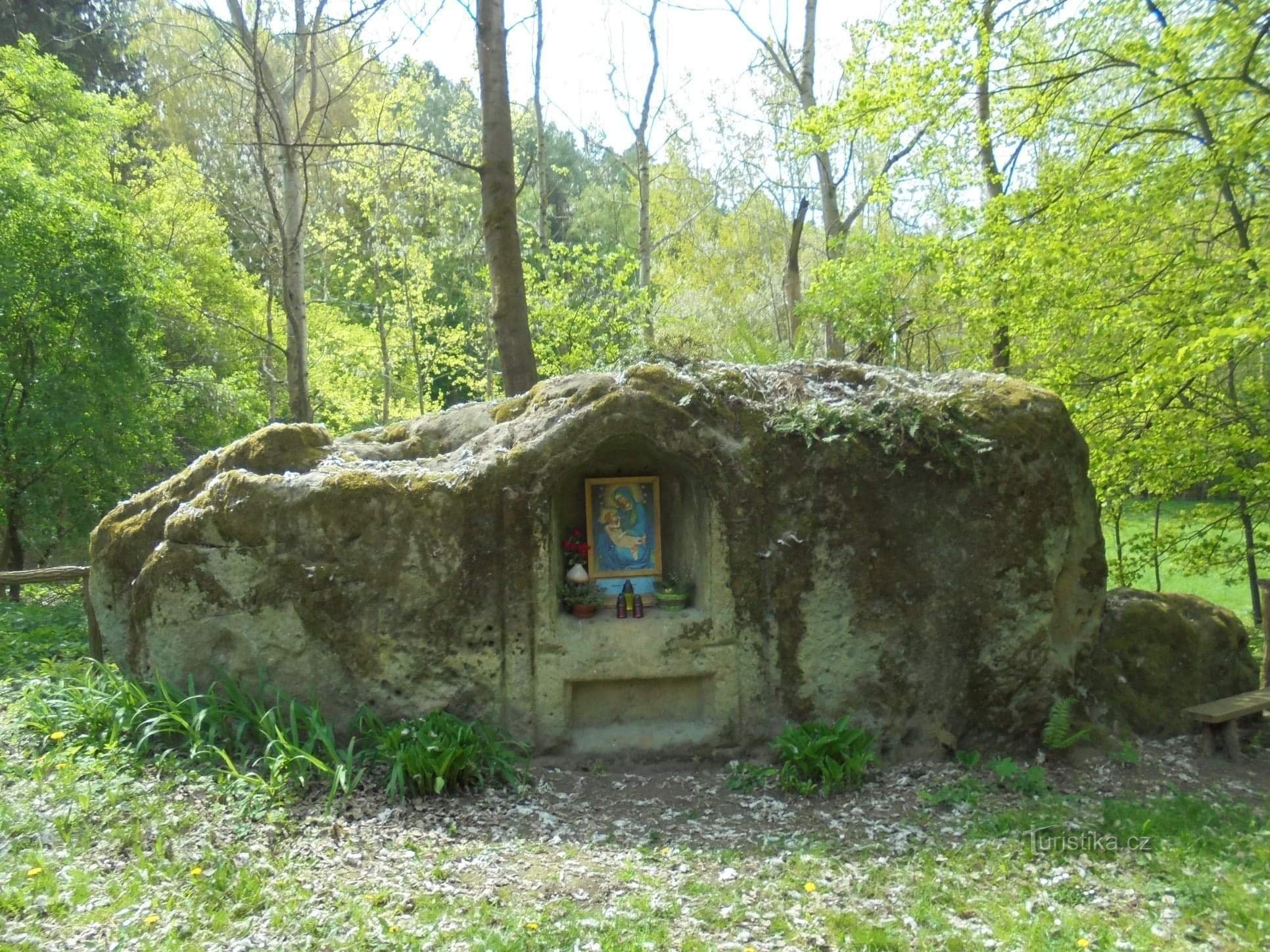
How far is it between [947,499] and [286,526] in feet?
14.6

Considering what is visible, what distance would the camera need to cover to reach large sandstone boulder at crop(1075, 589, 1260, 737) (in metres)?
6.77

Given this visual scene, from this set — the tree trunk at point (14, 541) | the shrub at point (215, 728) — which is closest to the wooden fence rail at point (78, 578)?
→ the shrub at point (215, 728)

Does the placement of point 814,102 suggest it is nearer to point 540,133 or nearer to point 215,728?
point 540,133

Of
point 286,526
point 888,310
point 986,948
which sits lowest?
point 986,948

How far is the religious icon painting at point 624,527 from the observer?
6.76 meters

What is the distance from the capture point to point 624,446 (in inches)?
251

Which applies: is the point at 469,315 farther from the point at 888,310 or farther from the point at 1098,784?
the point at 1098,784

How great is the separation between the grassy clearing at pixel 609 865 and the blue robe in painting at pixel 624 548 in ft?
5.41

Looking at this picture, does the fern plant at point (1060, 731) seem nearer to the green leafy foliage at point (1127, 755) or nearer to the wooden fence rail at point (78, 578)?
the green leafy foliage at point (1127, 755)

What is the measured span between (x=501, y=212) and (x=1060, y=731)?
723 centimetres

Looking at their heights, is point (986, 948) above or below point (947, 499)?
below

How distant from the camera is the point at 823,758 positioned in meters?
5.64

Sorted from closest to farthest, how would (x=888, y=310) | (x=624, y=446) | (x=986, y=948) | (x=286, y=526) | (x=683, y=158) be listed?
1. (x=986, y=948)
2. (x=286, y=526)
3. (x=624, y=446)
4. (x=888, y=310)
5. (x=683, y=158)

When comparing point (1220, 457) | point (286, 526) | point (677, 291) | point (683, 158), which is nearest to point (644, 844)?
point (286, 526)
